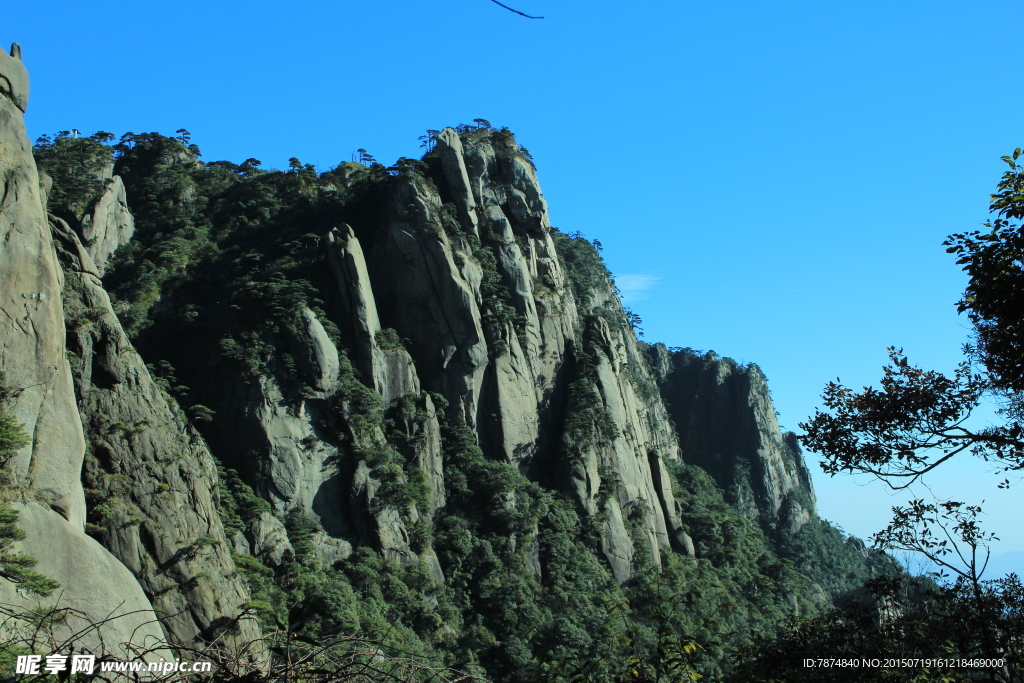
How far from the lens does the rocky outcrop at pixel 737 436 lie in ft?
274

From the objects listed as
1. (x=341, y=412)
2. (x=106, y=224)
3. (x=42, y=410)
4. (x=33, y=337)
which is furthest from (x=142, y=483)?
(x=106, y=224)

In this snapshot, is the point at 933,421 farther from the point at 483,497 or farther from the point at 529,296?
the point at 529,296

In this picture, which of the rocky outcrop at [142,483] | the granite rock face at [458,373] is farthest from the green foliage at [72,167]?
the rocky outcrop at [142,483]

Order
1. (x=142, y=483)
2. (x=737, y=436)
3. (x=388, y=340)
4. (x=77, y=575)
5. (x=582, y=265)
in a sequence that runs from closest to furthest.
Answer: (x=77, y=575) → (x=142, y=483) → (x=388, y=340) → (x=582, y=265) → (x=737, y=436)

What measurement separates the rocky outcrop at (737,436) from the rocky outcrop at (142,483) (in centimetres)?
6273

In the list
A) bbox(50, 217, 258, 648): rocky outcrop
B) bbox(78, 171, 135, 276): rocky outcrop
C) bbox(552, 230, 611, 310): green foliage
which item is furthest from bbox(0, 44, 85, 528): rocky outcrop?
bbox(552, 230, 611, 310): green foliage

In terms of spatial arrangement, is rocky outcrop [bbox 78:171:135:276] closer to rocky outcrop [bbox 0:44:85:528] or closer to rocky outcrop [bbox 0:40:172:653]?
rocky outcrop [bbox 0:44:85:528]

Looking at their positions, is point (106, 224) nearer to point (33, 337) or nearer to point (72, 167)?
point (72, 167)

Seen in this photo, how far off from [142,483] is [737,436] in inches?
2889

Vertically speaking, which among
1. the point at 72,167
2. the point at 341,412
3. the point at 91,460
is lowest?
the point at 91,460

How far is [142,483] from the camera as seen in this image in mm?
26797

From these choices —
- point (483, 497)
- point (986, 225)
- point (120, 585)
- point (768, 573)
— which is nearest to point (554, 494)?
point (483, 497)

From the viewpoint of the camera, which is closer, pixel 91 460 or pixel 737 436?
pixel 91 460

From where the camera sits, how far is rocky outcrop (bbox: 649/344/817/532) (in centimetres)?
8356
